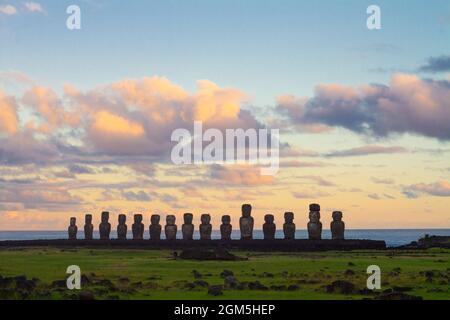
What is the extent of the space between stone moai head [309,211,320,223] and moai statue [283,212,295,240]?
57.8 inches

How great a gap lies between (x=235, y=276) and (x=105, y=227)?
38738mm

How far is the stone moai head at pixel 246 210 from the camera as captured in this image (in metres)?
64.0

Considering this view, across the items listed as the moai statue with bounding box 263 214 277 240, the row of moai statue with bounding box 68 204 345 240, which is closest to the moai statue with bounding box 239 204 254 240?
the row of moai statue with bounding box 68 204 345 240

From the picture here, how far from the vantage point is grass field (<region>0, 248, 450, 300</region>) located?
27.4 metres

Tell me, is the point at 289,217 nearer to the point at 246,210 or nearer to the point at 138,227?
the point at 246,210

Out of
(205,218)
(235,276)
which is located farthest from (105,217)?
(235,276)

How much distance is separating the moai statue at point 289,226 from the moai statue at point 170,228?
9.39 m

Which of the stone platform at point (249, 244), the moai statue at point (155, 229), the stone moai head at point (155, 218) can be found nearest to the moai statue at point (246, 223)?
the stone platform at point (249, 244)

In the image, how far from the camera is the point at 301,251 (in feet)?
185

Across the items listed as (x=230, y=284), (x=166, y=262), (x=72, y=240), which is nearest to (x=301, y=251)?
(x=166, y=262)

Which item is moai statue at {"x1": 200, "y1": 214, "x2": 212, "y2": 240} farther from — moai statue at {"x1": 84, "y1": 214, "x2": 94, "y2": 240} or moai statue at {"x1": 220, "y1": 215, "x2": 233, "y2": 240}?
moai statue at {"x1": 84, "y1": 214, "x2": 94, "y2": 240}

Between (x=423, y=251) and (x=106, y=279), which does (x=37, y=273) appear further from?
(x=423, y=251)

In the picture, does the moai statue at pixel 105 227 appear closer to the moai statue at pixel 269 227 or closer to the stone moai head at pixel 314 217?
the moai statue at pixel 269 227
